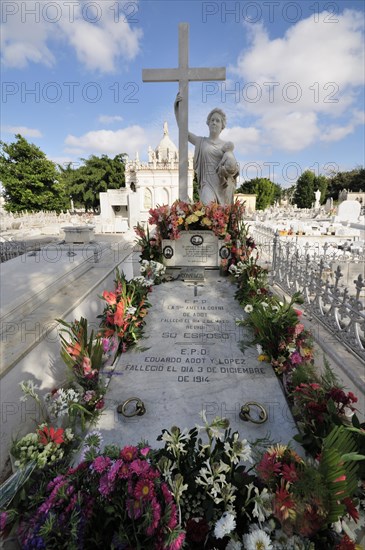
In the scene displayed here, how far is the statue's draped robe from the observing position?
555 centimetres

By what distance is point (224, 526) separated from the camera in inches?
52.2

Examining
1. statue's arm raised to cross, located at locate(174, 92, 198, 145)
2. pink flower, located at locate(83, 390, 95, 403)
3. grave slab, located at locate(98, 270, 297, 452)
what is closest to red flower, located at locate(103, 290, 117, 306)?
grave slab, located at locate(98, 270, 297, 452)

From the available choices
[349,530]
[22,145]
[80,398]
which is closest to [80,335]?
[80,398]

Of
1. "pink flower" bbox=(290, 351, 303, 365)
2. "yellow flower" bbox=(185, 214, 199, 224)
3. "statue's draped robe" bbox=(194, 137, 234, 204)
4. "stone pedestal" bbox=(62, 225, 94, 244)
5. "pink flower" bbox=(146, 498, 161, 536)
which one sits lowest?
"pink flower" bbox=(146, 498, 161, 536)

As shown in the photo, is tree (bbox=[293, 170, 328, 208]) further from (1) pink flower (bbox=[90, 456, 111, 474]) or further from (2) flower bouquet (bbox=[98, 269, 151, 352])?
(1) pink flower (bbox=[90, 456, 111, 474])

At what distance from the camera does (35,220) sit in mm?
16859

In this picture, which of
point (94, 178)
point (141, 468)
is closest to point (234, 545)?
point (141, 468)

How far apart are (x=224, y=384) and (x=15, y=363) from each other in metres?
2.06

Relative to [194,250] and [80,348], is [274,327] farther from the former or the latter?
[194,250]

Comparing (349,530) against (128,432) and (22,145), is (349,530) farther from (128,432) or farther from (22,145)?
(22,145)

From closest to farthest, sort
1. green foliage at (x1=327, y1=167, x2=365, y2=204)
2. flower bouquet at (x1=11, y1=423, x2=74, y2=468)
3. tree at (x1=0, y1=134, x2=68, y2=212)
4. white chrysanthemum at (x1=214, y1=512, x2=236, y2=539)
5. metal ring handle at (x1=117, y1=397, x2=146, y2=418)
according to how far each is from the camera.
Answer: white chrysanthemum at (x1=214, y1=512, x2=236, y2=539) → flower bouquet at (x1=11, y1=423, x2=74, y2=468) → metal ring handle at (x1=117, y1=397, x2=146, y2=418) → tree at (x1=0, y1=134, x2=68, y2=212) → green foliage at (x1=327, y1=167, x2=365, y2=204)

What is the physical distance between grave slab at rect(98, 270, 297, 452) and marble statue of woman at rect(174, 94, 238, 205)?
2.79 metres

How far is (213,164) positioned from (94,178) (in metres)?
42.4

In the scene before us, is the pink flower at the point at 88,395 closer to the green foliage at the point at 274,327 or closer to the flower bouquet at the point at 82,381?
the flower bouquet at the point at 82,381
